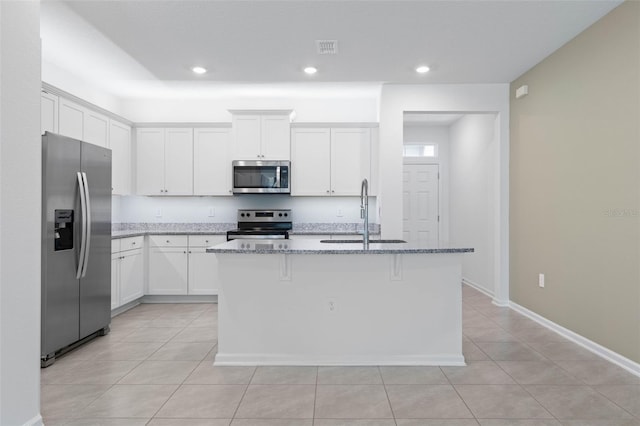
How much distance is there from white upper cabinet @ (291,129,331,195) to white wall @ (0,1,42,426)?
351 centimetres

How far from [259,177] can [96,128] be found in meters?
2.01

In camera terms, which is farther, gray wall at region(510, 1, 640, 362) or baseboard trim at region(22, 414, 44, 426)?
gray wall at region(510, 1, 640, 362)

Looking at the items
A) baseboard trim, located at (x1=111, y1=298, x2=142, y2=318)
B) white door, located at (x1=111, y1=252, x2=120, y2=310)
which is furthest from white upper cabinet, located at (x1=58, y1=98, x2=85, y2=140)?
baseboard trim, located at (x1=111, y1=298, x2=142, y2=318)

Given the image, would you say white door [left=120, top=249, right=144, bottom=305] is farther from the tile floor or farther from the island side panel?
the island side panel

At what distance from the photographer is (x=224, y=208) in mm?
5766

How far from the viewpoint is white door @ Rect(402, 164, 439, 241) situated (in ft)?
23.2

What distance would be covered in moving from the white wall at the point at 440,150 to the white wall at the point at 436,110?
2.23 meters

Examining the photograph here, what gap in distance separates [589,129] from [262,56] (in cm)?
308

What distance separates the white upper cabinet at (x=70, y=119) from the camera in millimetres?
4012

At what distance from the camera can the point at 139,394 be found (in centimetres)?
254

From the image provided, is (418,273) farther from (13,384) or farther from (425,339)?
(13,384)

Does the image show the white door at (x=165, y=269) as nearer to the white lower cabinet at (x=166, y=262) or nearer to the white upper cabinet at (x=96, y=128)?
the white lower cabinet at (x=166, y=262)

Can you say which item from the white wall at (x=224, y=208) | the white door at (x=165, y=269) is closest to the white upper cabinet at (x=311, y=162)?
the white wall at (x=224, y=208)

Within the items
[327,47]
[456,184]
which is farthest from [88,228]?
[456,184]
